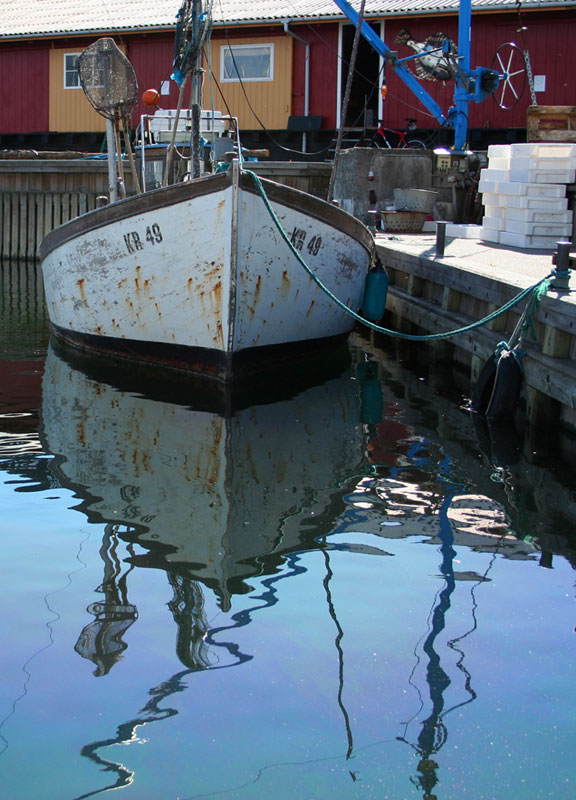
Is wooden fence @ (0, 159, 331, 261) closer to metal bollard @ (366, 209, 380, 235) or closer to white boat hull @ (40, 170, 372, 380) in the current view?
metal bollard @ (366, 209, 380, 235)

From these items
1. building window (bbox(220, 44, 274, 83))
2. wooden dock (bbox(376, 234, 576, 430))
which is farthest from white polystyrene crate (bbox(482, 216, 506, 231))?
building window (bbox(220, 44, 274, 83))

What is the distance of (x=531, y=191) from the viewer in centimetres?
1082

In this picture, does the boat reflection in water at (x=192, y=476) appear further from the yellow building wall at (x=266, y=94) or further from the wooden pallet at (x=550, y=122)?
the yellow building wall at (x=266, y=94)

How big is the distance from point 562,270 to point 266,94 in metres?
16.7

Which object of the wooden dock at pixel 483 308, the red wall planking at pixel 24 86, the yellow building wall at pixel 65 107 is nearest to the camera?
the wooden dock at pixel 483 308

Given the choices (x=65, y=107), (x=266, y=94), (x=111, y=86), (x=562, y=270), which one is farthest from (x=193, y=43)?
(x=65, y=107)

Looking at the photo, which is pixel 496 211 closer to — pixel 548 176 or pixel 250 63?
pixel 548 176

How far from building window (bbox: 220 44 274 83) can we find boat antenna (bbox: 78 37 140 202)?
13.1 meters

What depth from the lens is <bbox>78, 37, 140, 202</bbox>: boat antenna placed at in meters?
9.98

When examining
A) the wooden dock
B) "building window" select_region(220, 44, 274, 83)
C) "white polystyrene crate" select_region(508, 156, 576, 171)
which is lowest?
the wooden dock

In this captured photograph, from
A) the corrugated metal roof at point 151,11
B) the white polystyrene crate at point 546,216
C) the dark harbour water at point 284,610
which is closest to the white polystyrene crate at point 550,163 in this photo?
the white polystyrene crate at point 546,216

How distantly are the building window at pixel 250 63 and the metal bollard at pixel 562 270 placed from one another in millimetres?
16678

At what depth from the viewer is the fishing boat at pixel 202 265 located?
335 inches

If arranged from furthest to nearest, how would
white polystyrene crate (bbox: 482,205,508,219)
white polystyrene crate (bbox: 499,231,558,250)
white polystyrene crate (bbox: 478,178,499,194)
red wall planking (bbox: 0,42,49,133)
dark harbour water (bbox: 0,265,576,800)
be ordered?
red wall planking (bbox: 0,42,49,133), white polystyrene crate (bbox: 482,205,508,219), white polystyrene crate (bbox: 478,178,499,194), white polystyrene crate (bbox: 499,231,558,250), dark harbour water (bbox: 0,265,576,800)
